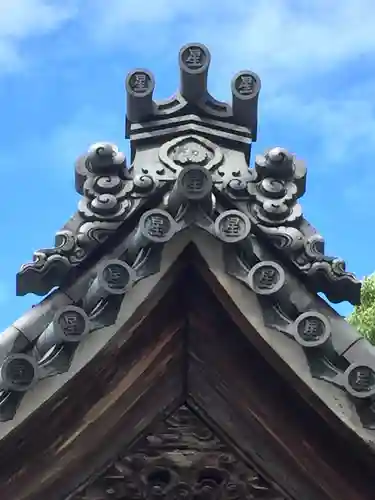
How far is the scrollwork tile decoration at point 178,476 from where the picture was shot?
3932 mm

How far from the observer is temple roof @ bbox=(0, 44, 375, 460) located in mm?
3900

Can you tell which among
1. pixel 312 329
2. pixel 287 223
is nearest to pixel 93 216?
pixel 287 223

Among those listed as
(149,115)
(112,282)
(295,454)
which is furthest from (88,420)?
(149,115)

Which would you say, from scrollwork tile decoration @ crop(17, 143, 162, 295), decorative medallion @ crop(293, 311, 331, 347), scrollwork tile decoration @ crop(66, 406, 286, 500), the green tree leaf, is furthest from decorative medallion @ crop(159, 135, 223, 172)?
the green tree leaf

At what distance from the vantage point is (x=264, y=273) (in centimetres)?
405

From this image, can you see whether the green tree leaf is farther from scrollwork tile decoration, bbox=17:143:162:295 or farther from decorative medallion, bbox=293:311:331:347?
decorative medallion, bbox=293:311:331:347

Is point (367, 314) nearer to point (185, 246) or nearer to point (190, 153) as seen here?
point (190, 153)

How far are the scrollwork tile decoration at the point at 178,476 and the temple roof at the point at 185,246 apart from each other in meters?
0.42

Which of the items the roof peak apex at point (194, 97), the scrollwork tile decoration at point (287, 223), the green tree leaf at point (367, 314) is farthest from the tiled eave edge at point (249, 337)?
the green tree leaf at point (367, 314)

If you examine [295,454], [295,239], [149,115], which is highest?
[149,115]

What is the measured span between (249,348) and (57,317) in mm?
771

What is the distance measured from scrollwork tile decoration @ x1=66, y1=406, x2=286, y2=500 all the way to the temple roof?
1.39 feet

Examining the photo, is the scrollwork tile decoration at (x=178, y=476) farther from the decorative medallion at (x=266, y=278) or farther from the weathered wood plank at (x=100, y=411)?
the decorative medallion at (x=266, y=278)

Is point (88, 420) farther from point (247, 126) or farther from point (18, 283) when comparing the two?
point (247, 126)
